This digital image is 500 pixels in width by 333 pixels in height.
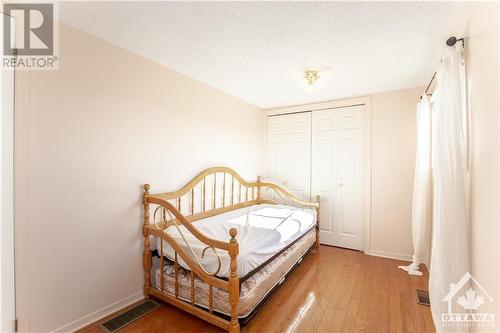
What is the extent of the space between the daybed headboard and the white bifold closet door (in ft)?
1.04

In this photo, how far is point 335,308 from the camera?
6.57 feet

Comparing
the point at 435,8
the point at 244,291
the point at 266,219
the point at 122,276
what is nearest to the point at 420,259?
the point at 266,219

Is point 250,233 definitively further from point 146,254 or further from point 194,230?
→ point 146,254

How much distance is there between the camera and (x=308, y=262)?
298 cm

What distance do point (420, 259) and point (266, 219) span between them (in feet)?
6.18

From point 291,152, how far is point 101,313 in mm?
3224

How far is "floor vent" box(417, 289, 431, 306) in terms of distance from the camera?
2076 mm

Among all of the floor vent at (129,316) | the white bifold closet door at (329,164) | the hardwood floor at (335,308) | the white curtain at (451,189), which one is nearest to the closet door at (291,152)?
the white bifold closet door at (329,164)

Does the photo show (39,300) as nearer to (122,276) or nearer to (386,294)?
(122,276)

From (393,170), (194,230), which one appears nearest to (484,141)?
(194,230)

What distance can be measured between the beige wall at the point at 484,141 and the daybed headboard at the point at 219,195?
2129 millimetres

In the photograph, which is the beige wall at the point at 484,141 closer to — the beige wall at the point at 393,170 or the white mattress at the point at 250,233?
the white mattress at the point at 250,233

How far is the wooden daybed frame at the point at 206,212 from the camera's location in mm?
1609

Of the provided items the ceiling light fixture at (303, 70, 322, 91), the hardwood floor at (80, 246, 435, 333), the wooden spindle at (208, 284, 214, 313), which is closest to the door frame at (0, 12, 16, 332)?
the hardwood floor at (80, 246, 435, 333)
